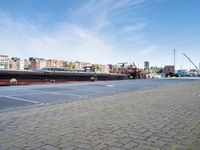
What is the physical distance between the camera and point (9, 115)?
6.57 m

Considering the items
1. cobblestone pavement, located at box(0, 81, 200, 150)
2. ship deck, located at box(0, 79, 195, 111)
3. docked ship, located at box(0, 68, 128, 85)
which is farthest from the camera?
docked ship, located at box(0, 68, 128, 85)

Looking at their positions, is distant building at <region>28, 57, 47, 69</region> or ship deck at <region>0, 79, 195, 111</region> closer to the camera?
ship deck at <region>0, 79, 195, 111</region>

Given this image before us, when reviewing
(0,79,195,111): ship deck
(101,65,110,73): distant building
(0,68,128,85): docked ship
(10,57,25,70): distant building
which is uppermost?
(10,57,25,70): distant building

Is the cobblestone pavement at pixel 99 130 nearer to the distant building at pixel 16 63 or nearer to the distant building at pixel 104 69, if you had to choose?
the distant building at pixel 104 69

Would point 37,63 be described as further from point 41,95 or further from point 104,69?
point 41,95

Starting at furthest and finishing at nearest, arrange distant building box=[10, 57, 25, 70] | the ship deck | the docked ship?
distant building box=[10, 57, 25, 70] < the docked ship < the ship deck

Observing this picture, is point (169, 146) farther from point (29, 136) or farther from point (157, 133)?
point (29, 136)

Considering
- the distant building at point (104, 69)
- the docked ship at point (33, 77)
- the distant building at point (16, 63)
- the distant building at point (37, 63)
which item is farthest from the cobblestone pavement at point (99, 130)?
the distant building at point (16, 63)

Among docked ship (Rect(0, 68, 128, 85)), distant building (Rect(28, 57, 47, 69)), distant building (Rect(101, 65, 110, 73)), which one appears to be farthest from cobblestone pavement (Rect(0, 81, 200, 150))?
distant building (Rect(28, 57, 47, 69))

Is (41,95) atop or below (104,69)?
below

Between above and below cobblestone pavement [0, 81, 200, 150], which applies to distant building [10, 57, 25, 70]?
above

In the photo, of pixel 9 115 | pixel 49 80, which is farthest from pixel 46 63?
pixel 9 115

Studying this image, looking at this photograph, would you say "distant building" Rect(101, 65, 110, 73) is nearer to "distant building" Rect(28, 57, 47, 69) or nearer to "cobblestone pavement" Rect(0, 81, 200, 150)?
"distant building" Rect(28, 57, 47, 69)

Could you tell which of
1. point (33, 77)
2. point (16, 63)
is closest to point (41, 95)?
point (33, 77)
